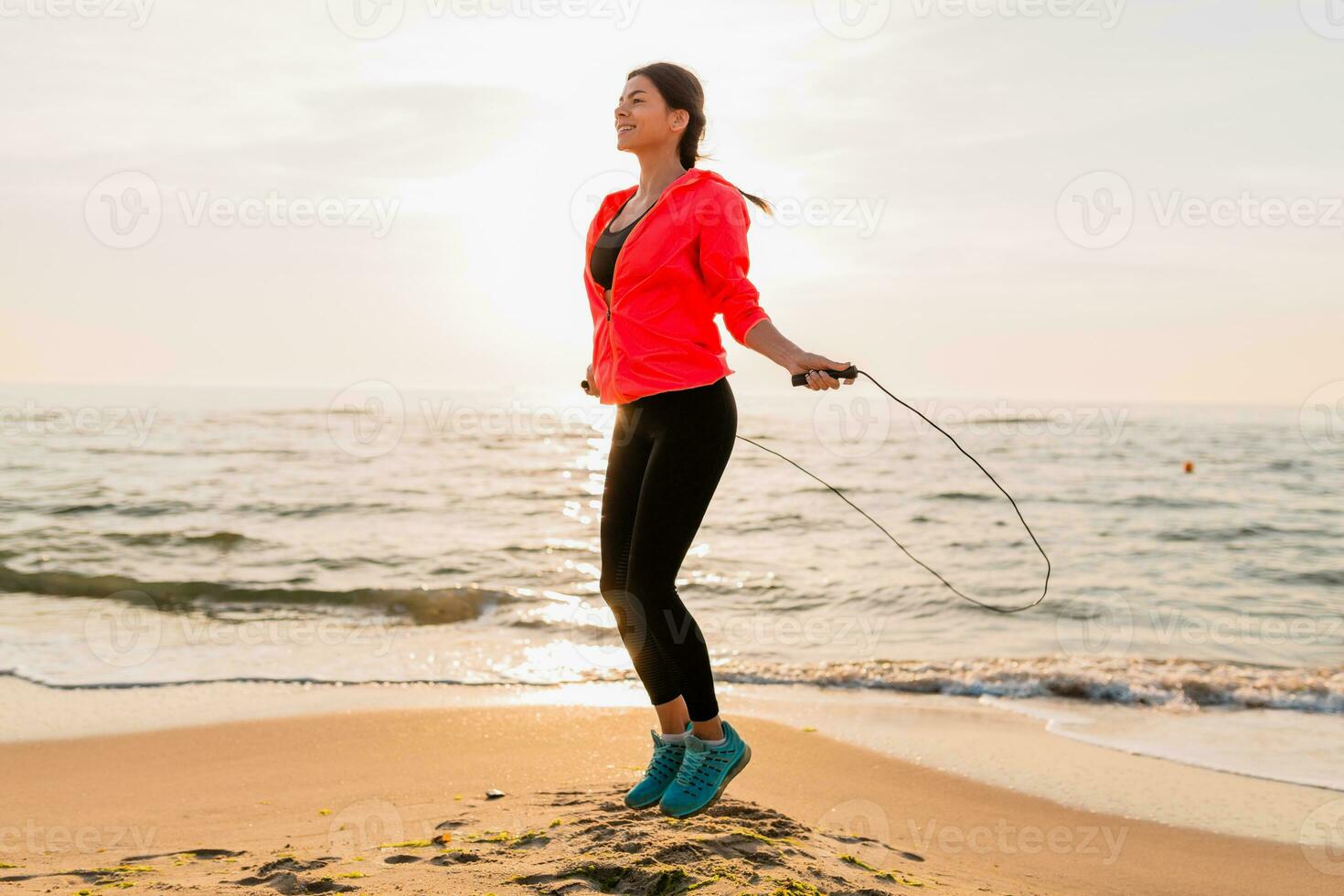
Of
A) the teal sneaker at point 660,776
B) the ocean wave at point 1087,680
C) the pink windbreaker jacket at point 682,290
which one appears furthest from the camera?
the ocean wave at point 1087,680

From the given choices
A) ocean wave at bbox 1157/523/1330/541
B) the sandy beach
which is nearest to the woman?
the sandy beach

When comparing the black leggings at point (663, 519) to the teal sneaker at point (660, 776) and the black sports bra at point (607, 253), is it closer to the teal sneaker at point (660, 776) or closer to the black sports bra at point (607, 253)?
the teal sneaker at point (660, 776)

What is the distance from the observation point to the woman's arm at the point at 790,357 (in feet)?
7.89

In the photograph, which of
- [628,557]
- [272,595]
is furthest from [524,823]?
[272,595]

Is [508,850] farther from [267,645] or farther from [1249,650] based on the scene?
[1249,650]

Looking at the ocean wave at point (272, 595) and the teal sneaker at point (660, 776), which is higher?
the teal sneaker at point (660, 776)

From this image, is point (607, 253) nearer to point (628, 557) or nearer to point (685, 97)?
point (685, 97)

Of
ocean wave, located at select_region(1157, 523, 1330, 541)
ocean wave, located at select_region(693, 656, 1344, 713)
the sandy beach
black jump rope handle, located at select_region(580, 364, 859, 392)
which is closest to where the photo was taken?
black jump rope handle, located at select_region(580, 364, 859, 392)

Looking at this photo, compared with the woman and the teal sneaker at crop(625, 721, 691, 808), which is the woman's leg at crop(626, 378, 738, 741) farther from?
the teal sneaker at crop(625, 721, 691, 808)

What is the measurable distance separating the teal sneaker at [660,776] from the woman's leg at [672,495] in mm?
318

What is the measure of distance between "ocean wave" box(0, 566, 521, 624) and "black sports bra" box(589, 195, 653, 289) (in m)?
6.99

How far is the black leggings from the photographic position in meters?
2.68

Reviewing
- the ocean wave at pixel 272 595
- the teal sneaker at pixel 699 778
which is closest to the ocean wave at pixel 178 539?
the ocean wave at pixel 272 595

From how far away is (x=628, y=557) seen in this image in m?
2.84
